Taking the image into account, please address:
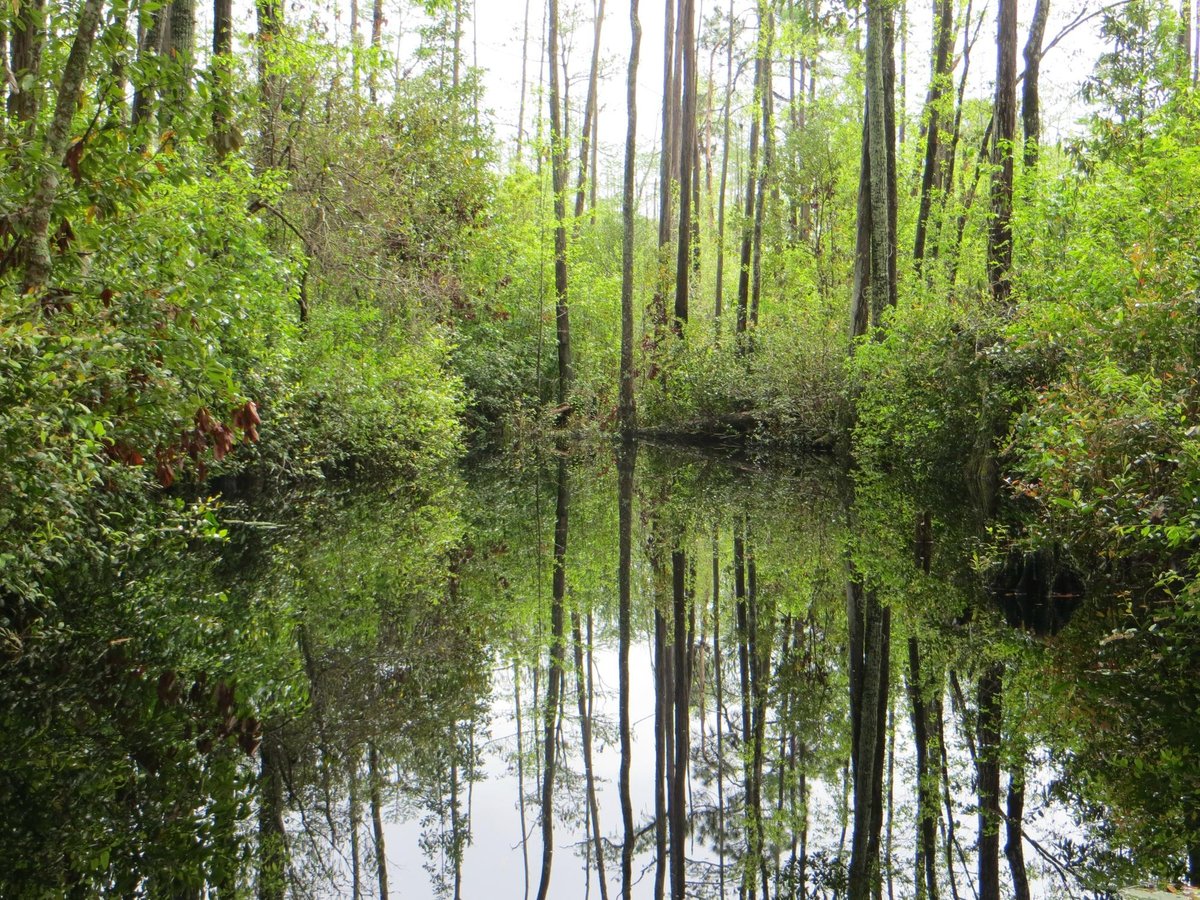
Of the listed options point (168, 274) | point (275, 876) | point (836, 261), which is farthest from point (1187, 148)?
point (836, 261)

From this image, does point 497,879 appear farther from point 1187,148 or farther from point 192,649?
point 1187,148

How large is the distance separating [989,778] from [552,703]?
2.54 m

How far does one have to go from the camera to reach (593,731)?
566 cm

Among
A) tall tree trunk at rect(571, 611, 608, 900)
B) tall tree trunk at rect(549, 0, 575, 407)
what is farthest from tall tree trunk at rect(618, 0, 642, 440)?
tall tree trunk at rect(571, 611, 608, 900)

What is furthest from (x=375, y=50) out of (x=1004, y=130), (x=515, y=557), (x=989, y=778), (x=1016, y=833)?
(x=1016, y=833)

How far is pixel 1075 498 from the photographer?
6180 millimetres

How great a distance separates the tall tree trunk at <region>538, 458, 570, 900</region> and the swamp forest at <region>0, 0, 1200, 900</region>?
0.13ft

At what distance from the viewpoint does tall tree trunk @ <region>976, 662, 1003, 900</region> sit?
363cm

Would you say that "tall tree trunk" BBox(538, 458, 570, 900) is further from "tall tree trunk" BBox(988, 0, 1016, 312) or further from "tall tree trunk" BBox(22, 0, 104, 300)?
"tall tree trunk" BBox(988, 0, 1016, 312)

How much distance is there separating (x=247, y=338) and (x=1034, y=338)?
27.6 ft

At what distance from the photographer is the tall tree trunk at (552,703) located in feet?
13.2

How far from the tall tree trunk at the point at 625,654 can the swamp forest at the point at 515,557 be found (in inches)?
1.7

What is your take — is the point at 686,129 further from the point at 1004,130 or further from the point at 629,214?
the point at 1004,130

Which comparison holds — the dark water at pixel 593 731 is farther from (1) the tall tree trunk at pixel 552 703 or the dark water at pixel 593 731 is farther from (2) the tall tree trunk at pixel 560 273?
(2) the tall tree trunk at pixel 560 273
